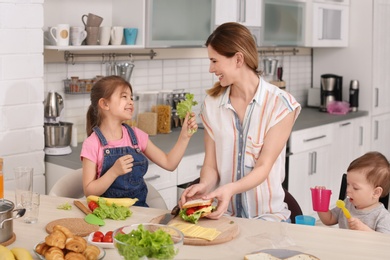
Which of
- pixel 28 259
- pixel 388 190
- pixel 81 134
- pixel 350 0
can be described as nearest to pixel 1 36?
pixel 81 134

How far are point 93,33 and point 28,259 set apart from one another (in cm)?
234

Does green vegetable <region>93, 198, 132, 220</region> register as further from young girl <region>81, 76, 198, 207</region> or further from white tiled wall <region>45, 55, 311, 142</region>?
white tiled wall <region>45, 55, 311, 142</region>

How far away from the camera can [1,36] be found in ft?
11.1

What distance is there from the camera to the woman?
275cm

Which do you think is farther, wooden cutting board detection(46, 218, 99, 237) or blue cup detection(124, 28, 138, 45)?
blue cup detection(124, 28, 138, 45)

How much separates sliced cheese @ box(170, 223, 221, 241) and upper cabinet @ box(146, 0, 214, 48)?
216cm

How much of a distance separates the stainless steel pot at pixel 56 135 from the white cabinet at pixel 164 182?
1.72 feet

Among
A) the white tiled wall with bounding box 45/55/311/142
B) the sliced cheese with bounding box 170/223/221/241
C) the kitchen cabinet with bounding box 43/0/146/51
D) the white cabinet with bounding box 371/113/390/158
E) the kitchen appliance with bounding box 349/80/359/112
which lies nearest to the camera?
the sliced cheese with bounding box 170/223/221/241

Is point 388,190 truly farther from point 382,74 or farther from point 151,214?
point 382,74

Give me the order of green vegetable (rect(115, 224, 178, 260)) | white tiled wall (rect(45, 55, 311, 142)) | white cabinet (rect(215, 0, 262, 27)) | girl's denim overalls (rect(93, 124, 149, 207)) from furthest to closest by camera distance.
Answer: white cabinet (rect(215, 0, 262, 27)) → white tiled wall (rect(45, 55, 311, 142)) → girl's denim overalls (rect(93, 124, 149, 207)) → green vegetable (rect(115, 224, 178, 260))

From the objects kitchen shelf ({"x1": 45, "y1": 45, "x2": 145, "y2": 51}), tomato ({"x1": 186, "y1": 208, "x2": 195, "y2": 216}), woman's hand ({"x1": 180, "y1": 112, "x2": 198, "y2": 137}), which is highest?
kitchen shelf ({"x1": 45, "y1": 45, "x2": 145, "y2": 51})

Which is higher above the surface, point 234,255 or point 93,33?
point 93,33

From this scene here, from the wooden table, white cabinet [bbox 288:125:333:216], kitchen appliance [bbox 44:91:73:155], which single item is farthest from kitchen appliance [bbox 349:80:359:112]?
the wooden table

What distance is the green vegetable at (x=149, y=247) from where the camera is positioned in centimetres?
173
